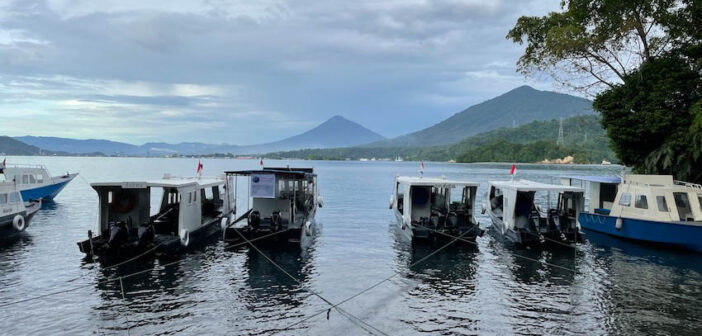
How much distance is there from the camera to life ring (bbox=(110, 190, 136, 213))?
23.4 m

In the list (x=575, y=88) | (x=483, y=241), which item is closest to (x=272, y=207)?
(x=483, y=241)

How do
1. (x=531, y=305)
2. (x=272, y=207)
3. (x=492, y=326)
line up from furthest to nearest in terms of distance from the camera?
(x=272, y=207) → (x=531, y=305) → (x=492, y=326)

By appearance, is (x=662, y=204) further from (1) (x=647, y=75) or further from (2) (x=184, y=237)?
(2) (x=184, y=237)

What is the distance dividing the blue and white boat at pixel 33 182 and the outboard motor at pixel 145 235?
89.6 ft

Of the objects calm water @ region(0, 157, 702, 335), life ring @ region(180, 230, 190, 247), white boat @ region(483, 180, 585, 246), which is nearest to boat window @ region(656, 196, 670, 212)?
calm water @ region(0, 157, 702, 335)

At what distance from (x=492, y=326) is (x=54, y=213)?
40116 millimetres

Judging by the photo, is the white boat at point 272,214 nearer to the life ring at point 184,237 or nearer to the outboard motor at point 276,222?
the outboard motor at point 276,222

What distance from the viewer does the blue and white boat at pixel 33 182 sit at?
41925mm

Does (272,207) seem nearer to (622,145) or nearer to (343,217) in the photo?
(343,217)

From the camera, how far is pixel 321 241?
92.4 ft

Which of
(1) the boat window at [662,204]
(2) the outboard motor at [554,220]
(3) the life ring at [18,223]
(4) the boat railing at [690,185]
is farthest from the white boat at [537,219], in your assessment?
(3) the life ring at [18,223]

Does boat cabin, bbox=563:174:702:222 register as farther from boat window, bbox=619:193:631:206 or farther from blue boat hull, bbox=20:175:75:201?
blue boat hull, bbox=20:175:75:201

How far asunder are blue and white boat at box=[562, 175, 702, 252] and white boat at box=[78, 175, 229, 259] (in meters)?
22.4

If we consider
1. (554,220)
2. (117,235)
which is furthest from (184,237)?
(554,220)
